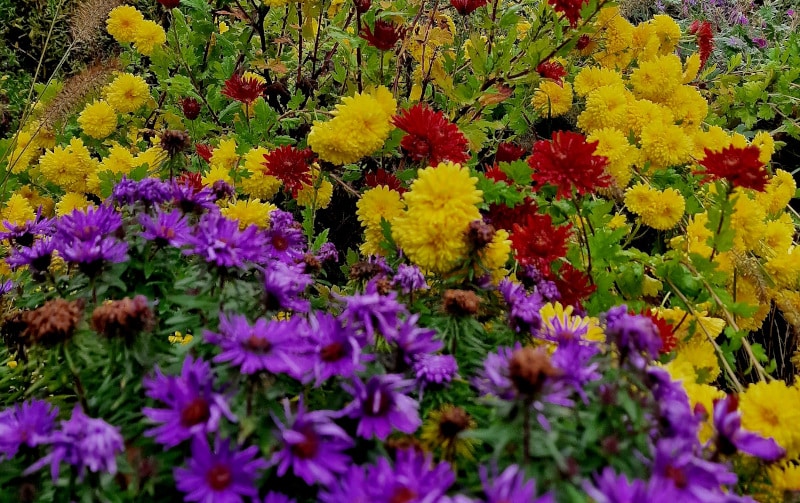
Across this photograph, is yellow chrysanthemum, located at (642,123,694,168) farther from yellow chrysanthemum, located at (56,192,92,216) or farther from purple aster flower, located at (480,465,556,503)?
yellow chrysanthemum, located at (56,192,92,216)

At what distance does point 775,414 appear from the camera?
93 centimetres

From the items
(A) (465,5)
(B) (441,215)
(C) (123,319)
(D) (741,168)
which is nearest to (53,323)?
(C) (123,319)

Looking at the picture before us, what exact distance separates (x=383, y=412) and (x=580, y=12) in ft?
4.43

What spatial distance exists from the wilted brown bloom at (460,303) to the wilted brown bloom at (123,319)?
16.1 inches

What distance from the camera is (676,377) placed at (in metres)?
0.85

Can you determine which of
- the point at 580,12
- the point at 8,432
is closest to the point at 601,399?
the point at 8,432

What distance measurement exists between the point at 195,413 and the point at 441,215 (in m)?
0.53

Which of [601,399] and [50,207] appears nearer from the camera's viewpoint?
[601,399]

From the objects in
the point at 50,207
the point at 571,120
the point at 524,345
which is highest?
the point at 524,345

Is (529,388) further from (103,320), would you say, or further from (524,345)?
(103,320)

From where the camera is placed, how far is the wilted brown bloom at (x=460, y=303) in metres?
0.90

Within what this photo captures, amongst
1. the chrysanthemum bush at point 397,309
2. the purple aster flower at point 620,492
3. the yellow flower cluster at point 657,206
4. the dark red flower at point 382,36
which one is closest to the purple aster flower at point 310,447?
the chrysanthemum bush at point 397,309

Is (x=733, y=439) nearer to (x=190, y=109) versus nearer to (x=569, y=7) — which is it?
(x=569, y=7)

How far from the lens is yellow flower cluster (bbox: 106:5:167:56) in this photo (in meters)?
2.02
